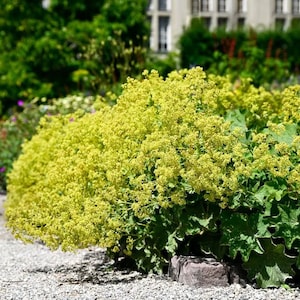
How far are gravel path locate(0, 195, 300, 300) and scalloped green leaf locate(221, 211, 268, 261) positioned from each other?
24 cm

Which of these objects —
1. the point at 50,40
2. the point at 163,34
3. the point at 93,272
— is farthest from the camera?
the point at 163,34

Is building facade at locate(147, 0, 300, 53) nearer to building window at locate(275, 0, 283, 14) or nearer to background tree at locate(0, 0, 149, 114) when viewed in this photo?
building window at locate(275, 0, 283, 14)

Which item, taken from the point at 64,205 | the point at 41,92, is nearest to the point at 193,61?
the point at 41,92

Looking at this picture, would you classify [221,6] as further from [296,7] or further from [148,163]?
[148,163]

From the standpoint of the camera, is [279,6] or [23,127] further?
[279,6]

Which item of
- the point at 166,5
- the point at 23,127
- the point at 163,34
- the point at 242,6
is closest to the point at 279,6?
the point at 242,6

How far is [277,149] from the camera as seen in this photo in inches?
186

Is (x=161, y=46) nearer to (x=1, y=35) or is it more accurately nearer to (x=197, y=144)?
(x=1, y=35)

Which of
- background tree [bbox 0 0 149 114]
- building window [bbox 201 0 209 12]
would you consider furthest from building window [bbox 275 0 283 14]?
background tree [bbox 0 0 149 114]

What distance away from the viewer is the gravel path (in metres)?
4.73

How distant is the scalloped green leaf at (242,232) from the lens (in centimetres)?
481

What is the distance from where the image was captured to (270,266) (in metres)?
4.90

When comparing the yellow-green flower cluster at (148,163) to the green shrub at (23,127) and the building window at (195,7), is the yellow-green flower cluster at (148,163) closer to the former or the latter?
the green shrub at (23,127)

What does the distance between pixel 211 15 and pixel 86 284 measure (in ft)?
69.0
